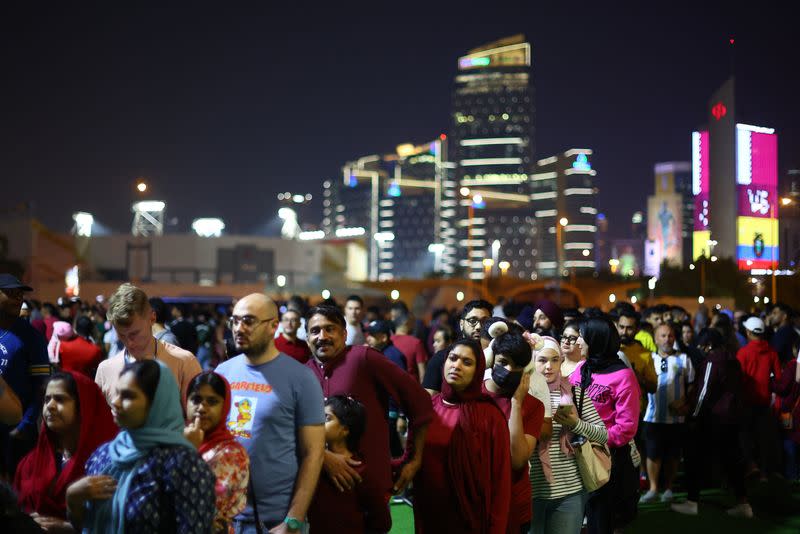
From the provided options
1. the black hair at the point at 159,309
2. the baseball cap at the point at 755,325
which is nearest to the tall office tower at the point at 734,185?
the baseball cap at the point at 755,325

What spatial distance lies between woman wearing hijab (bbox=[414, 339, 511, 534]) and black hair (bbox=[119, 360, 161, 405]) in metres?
1.88

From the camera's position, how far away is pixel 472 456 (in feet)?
16.5

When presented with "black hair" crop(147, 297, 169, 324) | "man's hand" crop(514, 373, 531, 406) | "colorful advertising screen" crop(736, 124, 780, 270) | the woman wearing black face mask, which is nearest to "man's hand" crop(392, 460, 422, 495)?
the woman wearing black face mask

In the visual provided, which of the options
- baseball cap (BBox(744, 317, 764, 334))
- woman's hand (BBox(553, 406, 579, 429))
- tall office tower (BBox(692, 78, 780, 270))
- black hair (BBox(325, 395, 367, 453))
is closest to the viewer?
black hair (BBox(325, 395, 367, 453))

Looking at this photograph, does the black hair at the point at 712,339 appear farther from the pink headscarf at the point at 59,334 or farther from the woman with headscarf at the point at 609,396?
the pink headscarf at the point at 59,334

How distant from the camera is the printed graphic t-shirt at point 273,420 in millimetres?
4504

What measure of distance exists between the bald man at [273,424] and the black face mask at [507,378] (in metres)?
1.15

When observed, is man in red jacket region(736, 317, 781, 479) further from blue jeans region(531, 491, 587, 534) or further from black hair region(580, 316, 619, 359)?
blue jeans region(531, 491, 587, 534)

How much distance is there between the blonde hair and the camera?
5.21m

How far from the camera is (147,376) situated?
143 inches

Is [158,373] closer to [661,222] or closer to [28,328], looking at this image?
[28,328]

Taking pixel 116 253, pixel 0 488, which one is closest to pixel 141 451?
pixel 0 488

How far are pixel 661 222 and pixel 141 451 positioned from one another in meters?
154

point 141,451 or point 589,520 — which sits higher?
point 141,451
